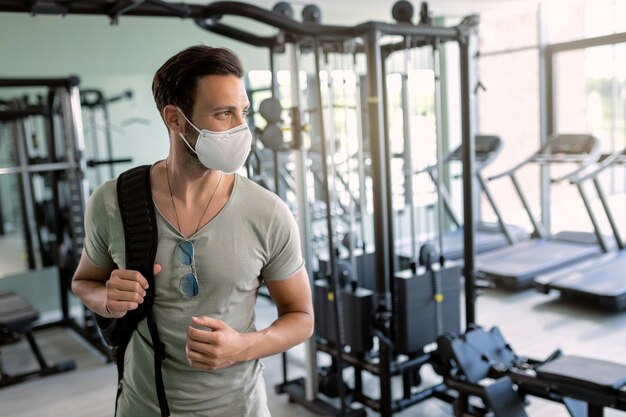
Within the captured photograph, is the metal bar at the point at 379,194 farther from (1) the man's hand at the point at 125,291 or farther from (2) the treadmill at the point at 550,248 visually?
(2) the treadmill at the point at 550,248

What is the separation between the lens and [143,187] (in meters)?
1.21

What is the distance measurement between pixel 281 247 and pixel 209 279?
6.2 inches

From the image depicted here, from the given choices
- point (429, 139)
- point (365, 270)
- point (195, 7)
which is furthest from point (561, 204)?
point (195, 7)

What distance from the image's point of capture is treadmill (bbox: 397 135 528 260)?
19.6 feet

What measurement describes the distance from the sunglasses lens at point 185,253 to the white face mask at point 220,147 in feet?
0.52

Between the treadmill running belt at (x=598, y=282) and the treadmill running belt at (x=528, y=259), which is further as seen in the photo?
the treadmill running belt at (x=528, y=259)

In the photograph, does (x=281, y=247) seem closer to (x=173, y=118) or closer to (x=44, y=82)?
(x=173, y=118)

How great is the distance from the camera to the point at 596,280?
4.91m

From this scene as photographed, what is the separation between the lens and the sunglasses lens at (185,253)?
45.6 inches

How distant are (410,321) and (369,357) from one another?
33 centimetres

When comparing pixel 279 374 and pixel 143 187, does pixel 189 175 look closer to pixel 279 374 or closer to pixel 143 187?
pixel 143 187

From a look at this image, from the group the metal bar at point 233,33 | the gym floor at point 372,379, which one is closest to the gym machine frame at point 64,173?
the gym floor at point 372,379

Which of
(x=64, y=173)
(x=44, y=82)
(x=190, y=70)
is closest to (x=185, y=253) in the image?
(x=190, y=70)

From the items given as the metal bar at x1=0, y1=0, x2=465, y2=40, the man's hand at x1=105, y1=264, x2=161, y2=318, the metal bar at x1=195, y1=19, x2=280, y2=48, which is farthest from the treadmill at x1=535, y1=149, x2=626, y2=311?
the man's hand at x1=105, y1=264, x2=161, y2=318
